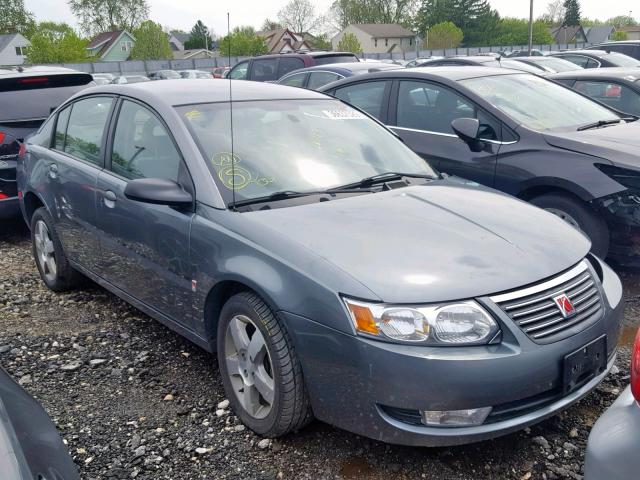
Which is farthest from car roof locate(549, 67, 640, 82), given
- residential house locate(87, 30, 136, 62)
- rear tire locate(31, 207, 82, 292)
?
residential house locate(87, 30, 136, 62)

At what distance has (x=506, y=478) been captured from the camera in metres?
2.68

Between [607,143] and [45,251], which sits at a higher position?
[607,143]

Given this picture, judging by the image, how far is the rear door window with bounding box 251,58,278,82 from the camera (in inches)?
563

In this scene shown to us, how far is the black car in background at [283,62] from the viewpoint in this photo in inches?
541

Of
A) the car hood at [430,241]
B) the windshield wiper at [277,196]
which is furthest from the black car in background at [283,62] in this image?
the car hood at [430,241]

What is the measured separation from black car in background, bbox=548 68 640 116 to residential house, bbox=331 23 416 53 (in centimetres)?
7707

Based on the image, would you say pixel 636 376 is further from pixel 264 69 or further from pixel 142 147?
pixel 264 69

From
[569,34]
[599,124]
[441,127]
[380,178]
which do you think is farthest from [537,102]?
[569,34]

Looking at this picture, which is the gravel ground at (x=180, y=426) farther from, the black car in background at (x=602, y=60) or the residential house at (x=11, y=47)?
the residential house at (x=11, y=47)

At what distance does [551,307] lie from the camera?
8.41ft

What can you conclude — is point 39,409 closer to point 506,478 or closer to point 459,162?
point 506,478

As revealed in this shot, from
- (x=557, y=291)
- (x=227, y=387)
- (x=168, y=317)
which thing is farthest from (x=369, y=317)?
(x=168, y=317)

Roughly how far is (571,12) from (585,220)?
89.1 m

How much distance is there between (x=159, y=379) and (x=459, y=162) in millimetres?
3011
